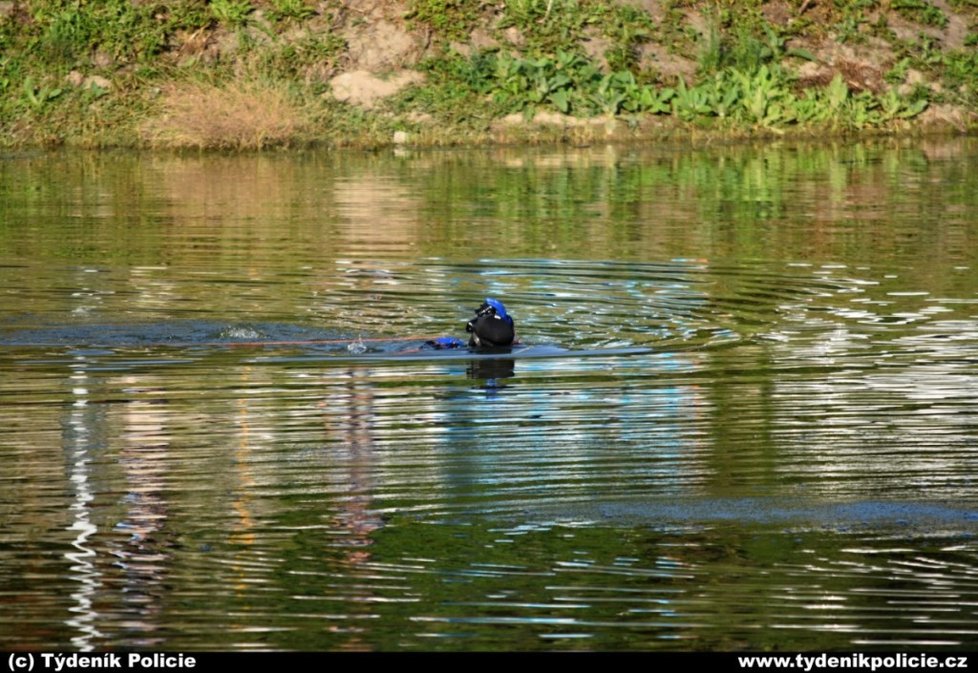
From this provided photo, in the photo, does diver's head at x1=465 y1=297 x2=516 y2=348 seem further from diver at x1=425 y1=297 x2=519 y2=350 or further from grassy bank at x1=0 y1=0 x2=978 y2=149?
grassy bank at x1=0 y1=0 x2=978 y2=149

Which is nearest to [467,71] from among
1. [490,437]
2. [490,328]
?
[490,328]

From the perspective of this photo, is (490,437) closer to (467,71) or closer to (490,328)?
(490,328)

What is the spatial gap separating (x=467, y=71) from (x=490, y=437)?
1216 inches

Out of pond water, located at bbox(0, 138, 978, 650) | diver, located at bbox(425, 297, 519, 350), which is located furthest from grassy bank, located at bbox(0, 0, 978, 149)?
diver, located at bbox(425, 297, 519, 350)

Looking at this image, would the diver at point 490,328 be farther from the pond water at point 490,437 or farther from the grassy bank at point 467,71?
the grassy bank at point 467,71

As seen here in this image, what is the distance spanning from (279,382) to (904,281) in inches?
311

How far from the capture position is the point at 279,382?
13.8 m

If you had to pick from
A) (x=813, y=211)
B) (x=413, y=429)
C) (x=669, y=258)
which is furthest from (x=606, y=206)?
(x=413, y=429)

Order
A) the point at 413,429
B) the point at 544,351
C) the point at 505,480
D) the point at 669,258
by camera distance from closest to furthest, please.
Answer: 1. the point at 505,480
2. the point at 413,429
3. the point at 544,351
4. the point at 669,258

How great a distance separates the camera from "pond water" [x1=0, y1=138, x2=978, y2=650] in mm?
8016

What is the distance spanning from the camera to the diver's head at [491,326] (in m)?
14.9

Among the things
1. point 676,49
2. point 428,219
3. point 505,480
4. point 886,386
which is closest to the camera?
point 505,480

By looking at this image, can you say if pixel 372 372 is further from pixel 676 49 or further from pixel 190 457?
pixel 676 49

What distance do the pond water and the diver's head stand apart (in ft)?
0.81
